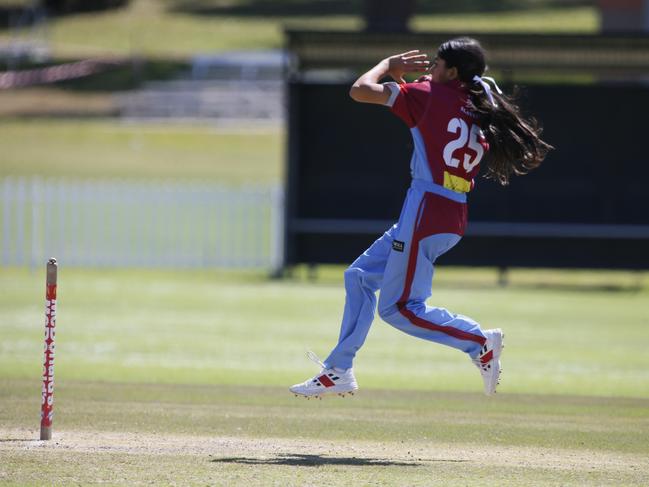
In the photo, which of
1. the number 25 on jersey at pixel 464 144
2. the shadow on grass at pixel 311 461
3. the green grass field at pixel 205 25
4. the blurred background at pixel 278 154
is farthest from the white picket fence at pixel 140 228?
the green grass field at pixel 205 25

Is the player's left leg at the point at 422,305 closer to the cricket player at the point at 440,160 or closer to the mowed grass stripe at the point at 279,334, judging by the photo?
the cricket player at the point at 440,160

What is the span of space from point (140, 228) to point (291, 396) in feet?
54.8

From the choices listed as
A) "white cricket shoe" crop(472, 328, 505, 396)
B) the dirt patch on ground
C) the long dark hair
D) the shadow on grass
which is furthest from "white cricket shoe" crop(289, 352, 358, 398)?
the long dark hair

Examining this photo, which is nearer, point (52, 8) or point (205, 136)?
point (205, 136)

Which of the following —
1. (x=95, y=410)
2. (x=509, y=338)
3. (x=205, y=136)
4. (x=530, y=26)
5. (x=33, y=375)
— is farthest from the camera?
(x=530, y=26)

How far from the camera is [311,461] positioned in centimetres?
710

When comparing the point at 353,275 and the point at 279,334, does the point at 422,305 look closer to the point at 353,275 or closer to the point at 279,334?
the point at 353,275

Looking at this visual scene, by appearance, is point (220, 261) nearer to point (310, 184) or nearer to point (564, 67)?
point (310, 184)

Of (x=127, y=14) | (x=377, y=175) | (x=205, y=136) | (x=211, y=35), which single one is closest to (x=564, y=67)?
(x=377, y=175)

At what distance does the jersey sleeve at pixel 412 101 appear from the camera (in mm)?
7355

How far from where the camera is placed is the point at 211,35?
2229 inches

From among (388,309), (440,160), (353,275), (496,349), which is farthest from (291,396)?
(440,160)

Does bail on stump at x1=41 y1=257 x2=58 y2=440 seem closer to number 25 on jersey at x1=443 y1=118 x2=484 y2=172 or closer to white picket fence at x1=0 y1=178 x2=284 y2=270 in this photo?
number 25 on jersey at x1=443 y1=118 x2=484 y2=172

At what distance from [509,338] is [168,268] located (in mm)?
8379
